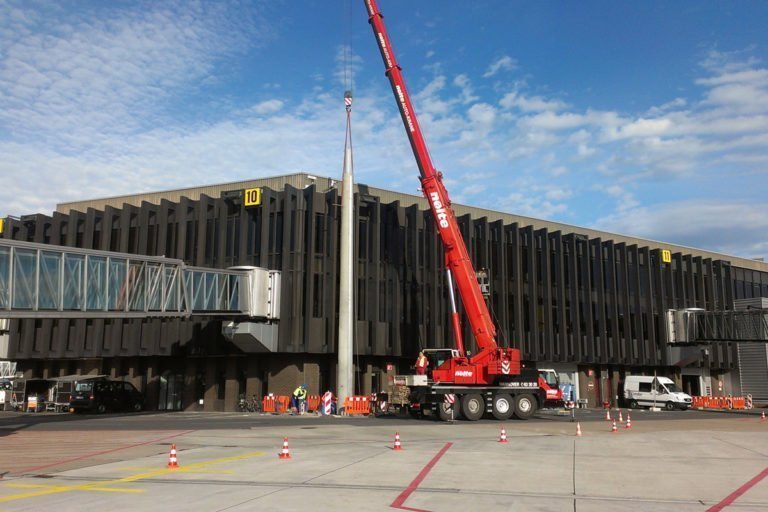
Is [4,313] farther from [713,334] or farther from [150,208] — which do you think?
[713,334]

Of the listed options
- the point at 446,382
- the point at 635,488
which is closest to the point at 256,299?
the point at 446,382

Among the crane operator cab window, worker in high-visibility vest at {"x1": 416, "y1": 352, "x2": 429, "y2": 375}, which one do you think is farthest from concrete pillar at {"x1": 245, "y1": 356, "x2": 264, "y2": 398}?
the crane operator cab window

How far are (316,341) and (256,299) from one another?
14.7ft

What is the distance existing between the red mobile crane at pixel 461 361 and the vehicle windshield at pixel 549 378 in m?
0.39

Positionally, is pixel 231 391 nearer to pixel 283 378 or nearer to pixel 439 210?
pixel 283 378

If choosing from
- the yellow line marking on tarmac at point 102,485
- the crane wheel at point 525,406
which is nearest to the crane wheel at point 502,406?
the crane wheel at point 525,406

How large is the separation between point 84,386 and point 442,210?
81.4 ft

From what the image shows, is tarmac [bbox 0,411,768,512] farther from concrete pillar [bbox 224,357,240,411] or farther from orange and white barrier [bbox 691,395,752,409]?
orange and white barrier [bbox 691,395,752,409]

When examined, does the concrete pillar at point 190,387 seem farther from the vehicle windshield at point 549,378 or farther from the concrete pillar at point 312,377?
the vehicle windshield at point 549,378

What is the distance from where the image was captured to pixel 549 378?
35625 millimetres

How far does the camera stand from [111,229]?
48.3 meters

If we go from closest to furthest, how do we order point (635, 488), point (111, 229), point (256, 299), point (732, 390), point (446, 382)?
point (635, 488), point (446, 382), point (256, 299), point (111, 229), point (732, 390)

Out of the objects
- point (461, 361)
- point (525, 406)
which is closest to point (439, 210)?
point (461, 361)

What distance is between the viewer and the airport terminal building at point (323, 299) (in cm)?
4203
